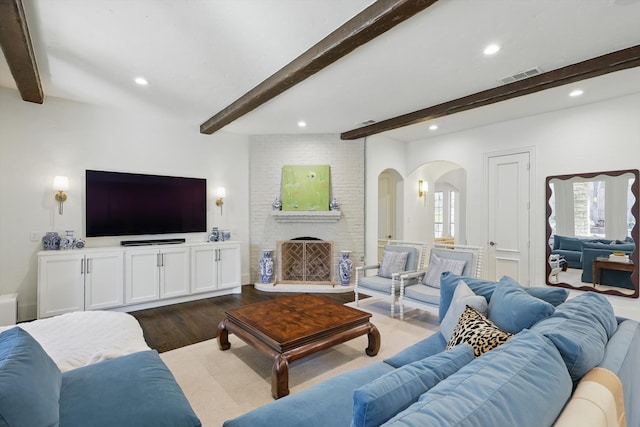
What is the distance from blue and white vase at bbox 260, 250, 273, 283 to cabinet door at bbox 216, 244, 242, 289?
471mm

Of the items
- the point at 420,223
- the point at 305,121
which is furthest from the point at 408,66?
the point at 420,223

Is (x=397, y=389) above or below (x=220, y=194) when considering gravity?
below

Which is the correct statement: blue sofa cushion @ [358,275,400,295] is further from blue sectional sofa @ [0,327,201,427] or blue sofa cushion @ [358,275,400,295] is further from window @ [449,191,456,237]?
window @ [449,191,456,237]

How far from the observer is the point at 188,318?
13.0 ft

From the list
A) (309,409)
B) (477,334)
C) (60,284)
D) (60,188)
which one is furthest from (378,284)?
(60,188)

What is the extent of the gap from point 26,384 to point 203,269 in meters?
3.83

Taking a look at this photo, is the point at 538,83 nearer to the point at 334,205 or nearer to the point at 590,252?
the point at 590,252

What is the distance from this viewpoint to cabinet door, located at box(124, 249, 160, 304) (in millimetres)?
4133

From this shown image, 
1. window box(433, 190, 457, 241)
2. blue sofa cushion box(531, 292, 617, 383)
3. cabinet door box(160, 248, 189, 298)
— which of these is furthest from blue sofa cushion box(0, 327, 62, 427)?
window box(433, 190, 457, 241)

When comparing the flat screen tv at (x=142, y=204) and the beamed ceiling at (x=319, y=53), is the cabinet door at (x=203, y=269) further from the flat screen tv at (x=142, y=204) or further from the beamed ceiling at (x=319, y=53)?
the beamed ceiling at (x=319, y=53)

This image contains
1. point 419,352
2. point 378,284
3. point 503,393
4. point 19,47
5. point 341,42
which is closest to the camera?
point 503,393

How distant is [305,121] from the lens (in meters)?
4.89

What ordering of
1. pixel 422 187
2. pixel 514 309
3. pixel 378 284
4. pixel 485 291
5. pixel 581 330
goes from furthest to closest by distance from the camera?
pixel 422 187, pixel 378 284, pixel 485 291, pixel 514 309, pixel 581 330

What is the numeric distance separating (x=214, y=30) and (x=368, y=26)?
1.23 m
